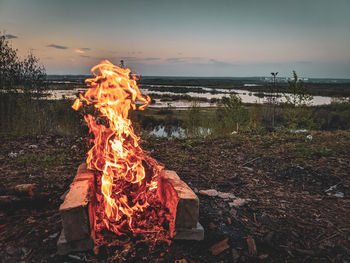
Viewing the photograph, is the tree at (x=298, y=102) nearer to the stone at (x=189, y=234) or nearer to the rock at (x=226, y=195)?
the rock at (x=226, y=195)

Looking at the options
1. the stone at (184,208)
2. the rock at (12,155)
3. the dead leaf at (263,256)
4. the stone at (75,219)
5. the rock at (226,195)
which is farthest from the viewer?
the rock at (12,155)

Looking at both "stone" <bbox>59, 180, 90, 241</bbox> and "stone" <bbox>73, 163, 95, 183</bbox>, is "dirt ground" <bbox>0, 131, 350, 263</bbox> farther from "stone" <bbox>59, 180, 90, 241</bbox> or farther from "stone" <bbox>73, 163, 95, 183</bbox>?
"stone" <bbox>73, 163, 95, 183</bbox>

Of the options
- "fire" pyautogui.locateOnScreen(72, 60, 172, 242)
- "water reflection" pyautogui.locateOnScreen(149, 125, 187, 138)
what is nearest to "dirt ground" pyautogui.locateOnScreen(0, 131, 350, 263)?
"fire" pyautogui.locateOnScreen(72, 60, 172, 242)

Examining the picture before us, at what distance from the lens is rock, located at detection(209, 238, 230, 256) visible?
311 centimetres

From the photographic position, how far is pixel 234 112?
31.6m

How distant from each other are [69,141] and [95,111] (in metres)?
1.58

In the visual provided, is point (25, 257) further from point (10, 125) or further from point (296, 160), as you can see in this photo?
point (10, 125)

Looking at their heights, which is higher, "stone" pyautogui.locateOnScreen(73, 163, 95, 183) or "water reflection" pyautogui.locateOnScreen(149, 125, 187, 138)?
"stone" pyautogui.locateOnScreen(73, 163, 95, 183)

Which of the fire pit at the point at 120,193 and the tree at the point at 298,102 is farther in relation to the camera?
the tree at the point at 298,102

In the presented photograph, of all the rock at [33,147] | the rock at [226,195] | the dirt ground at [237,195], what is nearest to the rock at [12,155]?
the dirt ground at [237,195]

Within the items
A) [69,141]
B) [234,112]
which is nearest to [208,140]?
[69,141]

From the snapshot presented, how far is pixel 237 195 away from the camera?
4.84 meters

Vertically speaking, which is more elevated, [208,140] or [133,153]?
[133,153]

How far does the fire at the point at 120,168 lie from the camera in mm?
3514
